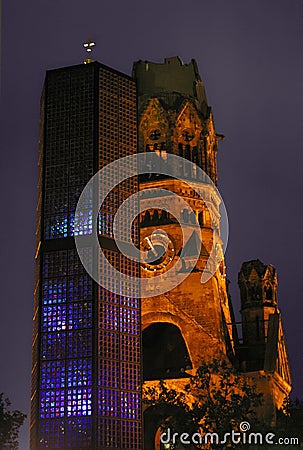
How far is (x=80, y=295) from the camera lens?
145 feet

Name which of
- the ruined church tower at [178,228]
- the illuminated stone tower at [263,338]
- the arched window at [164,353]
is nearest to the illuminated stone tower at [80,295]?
the arched window at [164,353]

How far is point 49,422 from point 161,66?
105ft

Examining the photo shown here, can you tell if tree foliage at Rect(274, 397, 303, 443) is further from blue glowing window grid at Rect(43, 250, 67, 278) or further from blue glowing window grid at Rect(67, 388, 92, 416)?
blue glowing window grid at Rect(43, 250, 67, 278)

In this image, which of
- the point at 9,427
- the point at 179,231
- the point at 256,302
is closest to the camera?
the point at 9,427

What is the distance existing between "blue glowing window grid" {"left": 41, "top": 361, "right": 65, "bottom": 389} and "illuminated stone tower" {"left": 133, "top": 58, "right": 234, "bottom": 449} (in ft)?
31.0

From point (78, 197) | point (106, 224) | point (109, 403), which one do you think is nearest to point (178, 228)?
point (106, 224)

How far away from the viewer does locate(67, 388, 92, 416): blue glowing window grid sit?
136 feet

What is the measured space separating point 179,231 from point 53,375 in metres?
16.9

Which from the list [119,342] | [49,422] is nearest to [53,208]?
[119,342]

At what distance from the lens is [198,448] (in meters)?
39.0

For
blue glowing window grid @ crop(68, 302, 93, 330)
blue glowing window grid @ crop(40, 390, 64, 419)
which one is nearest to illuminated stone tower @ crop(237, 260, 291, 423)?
blue glowing window grid @ crop(68, 302, 93, 330)

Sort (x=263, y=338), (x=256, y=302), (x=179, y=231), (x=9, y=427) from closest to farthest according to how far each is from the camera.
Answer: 1. (x=9, y=427)
2. (x=179, y=231)
3. (x=263, y=338)
4. (x=256, y=302)

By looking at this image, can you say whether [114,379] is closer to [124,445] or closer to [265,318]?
[124,445]

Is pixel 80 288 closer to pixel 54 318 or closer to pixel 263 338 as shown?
pixel 54 318
